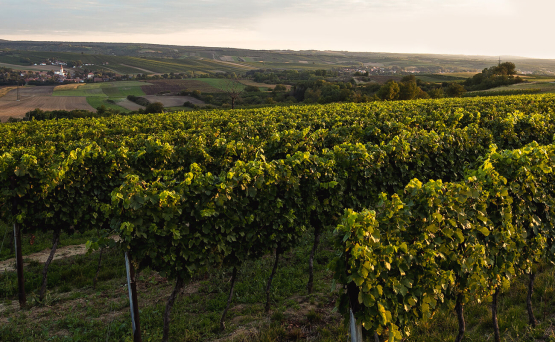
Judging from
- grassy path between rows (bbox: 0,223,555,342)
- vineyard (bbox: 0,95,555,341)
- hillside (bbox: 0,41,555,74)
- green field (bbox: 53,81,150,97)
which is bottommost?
grassy path between rows (bbox: 0,223,555,342)

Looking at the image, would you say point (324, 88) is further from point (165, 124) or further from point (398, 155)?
point (398, 155)

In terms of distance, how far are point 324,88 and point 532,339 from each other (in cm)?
6693

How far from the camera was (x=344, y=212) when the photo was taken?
503 cm

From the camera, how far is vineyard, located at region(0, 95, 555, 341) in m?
4.03

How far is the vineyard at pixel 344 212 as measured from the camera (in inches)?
159

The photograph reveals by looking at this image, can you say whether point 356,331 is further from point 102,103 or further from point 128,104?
point 102,103

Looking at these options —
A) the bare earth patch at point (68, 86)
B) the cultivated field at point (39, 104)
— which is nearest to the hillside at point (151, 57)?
the bare earth patch at point (68, 86)

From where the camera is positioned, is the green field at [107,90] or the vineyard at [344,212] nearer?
the vineyard at [344,212]

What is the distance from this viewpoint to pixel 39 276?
29.0 ft

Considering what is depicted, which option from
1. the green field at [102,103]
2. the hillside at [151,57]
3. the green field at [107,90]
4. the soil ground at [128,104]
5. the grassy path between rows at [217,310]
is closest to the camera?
the grassy path between rows at [217,310]

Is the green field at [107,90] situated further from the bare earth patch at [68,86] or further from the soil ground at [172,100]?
the soil ground at [172,100]

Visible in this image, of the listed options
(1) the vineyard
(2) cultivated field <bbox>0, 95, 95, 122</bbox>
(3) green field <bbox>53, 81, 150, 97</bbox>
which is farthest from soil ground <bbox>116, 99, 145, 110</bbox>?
(1) the vineyard

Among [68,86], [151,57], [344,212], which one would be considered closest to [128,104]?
[68,86]

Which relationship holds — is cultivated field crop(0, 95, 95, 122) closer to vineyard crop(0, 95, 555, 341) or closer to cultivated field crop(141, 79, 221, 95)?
cultivated field crop(141, 79, 221, 95)
